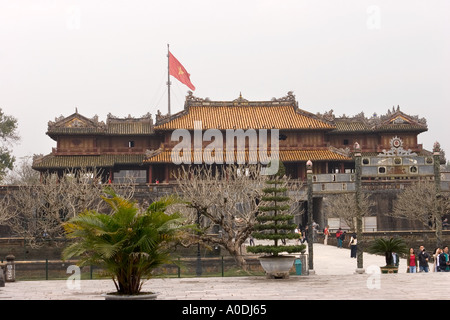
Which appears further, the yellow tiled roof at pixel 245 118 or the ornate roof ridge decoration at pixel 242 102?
the ornate roof ridge decoration at pixel 242 102

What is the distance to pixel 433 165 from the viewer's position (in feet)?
86.1

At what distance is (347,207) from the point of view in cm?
4969

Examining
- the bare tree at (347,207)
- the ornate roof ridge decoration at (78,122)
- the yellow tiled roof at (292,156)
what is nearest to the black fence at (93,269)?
the bare tree at (347,207)

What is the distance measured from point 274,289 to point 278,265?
3573 mm

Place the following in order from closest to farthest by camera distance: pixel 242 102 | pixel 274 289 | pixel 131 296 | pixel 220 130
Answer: pixel 131 296 → pixel 274 289 → pixel 220 130 → pixel 242 102

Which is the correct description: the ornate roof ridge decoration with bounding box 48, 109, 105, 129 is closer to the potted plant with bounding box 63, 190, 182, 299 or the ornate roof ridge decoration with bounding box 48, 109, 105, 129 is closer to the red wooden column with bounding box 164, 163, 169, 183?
the red wooden column with bounding box 164, 163, 169, 183

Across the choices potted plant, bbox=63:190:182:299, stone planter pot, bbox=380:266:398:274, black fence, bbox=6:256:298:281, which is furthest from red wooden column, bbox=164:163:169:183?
potted plant, bbox=63:190:182:299

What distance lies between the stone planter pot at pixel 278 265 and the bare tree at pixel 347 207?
83.9 ft

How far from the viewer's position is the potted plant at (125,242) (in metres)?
14.8

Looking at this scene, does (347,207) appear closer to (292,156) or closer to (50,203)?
(292,156)

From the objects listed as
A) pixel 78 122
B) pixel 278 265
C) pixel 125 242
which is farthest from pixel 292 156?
pixel 125 242

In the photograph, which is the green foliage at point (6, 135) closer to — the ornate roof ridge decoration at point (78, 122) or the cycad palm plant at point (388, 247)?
the ornate roof ridge decoration at point (78, 122)

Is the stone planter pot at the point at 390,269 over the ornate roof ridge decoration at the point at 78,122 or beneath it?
beneath

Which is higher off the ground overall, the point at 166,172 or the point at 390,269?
the point at 166,172
